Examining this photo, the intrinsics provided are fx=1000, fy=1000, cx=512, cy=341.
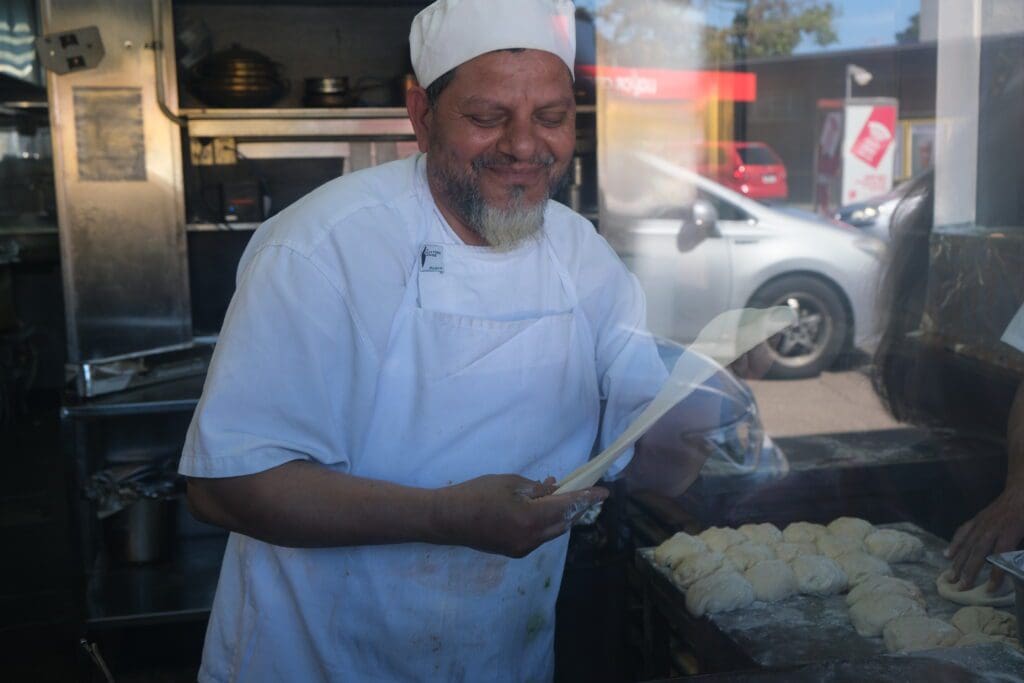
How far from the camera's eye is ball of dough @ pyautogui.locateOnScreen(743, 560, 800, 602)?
2.17 meters

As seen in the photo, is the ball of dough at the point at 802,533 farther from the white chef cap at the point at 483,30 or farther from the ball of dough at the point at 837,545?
the white chef cap at the point at 483,30

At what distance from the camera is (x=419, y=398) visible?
65.6 inches

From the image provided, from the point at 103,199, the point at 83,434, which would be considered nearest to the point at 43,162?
the point at 103,199

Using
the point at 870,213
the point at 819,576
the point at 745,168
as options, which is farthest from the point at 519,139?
the point at 745,168

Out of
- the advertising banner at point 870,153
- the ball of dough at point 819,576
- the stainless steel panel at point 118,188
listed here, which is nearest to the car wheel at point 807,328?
the advertising banner at point 870,153

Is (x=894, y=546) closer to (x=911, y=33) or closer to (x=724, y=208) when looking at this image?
(x=911, y=33)

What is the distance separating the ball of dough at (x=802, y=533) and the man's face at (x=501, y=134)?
1.33 m

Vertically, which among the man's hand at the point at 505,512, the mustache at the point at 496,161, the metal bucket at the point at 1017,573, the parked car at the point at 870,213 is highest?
the mustache at the point at 496,161

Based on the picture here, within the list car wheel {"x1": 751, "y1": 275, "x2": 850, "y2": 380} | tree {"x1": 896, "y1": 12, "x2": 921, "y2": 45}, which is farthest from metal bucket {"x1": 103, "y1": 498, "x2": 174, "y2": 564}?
car wheel {"x1": 751, "y1": 275, "x2": 850, "y2": 380}

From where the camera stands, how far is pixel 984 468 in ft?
10.5

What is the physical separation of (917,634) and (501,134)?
4.07ft

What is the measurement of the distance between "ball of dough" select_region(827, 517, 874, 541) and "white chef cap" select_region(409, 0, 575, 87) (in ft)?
4.84

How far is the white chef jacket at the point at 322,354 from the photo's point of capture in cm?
150

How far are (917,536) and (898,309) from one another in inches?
60.7
